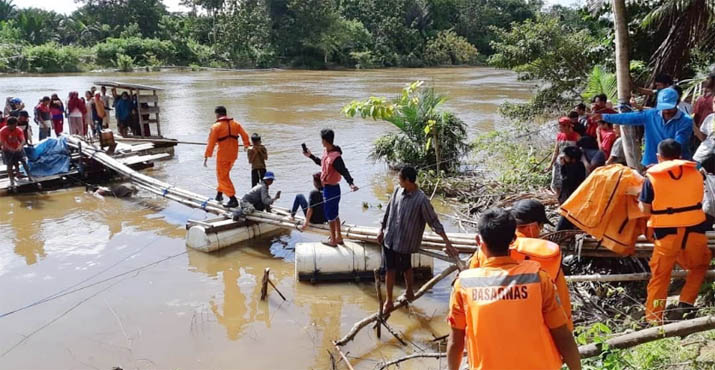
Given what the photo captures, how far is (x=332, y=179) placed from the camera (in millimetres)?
6887

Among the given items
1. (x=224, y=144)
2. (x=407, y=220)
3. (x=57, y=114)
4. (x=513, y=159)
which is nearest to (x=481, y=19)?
(x=57, y=114)

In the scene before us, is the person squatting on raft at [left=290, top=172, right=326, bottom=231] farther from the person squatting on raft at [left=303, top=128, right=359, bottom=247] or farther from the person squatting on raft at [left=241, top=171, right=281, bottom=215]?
the person squatting on raft at [left=241, top=171, right=281, bottom=215]

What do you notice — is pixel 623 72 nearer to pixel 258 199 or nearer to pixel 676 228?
pixel 676 228

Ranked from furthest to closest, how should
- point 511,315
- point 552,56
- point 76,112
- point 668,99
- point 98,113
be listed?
point 552,56
point 98,113
point 76,112
point 668,99
point 511,315

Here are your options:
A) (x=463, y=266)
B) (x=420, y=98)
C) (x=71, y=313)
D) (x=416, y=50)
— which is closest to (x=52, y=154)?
(x=71, y=313)

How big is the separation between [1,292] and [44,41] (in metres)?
59.4

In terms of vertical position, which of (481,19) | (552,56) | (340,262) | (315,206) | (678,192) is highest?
(481,19)

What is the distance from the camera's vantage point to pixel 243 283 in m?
7.27

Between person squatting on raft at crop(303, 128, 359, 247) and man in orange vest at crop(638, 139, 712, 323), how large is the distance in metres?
3.23

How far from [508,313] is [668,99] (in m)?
3.86

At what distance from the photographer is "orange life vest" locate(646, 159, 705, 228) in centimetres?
436

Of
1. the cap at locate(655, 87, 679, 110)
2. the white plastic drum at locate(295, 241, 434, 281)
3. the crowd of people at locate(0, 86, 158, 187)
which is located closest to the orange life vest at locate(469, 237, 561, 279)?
the cap at locate(655, 87, 679, 110)

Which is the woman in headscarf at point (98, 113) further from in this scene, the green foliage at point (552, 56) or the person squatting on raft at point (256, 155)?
the green foliage at point (552, 56)

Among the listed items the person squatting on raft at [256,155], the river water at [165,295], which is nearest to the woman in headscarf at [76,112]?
the river water at [165,295]
